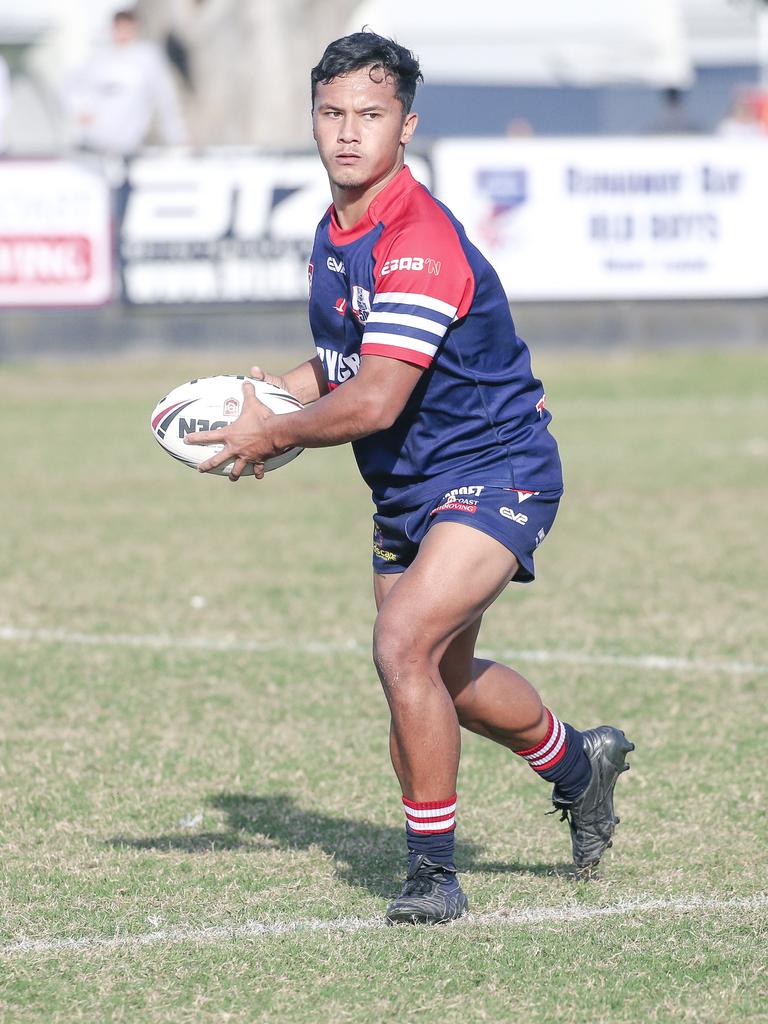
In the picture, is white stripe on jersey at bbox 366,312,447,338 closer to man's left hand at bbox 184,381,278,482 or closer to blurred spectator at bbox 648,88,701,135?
man's left hand at bbox 184,381,278,482

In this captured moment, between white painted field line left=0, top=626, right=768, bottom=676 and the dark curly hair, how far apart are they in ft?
11.0

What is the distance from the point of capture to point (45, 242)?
16.4m

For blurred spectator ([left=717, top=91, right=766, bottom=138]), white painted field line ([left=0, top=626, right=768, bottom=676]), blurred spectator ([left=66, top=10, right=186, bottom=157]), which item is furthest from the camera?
blurred spectator ([left=717, top=91, right=766, bottom=138])

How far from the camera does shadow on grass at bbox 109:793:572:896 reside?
4.94 meters

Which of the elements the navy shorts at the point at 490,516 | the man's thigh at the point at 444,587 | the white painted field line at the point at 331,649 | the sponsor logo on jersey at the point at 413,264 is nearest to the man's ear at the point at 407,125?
the sponsor logo on jersey at the point at 413,264

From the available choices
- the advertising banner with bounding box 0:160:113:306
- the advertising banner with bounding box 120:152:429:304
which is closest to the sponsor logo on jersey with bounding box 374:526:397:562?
the advertising banner with bounding box 120:152:429:304

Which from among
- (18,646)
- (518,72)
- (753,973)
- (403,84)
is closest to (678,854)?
(753,973)

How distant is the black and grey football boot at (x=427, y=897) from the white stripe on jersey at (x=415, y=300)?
141cm

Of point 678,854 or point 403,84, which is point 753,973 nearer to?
point 678,854

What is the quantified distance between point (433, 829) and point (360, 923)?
0.30 metres

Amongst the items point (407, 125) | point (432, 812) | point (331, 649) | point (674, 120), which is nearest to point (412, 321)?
point (407, 125)

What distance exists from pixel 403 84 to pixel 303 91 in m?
18.4

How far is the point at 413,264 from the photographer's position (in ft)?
14.3

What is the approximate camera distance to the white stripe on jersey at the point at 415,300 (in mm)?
4344
